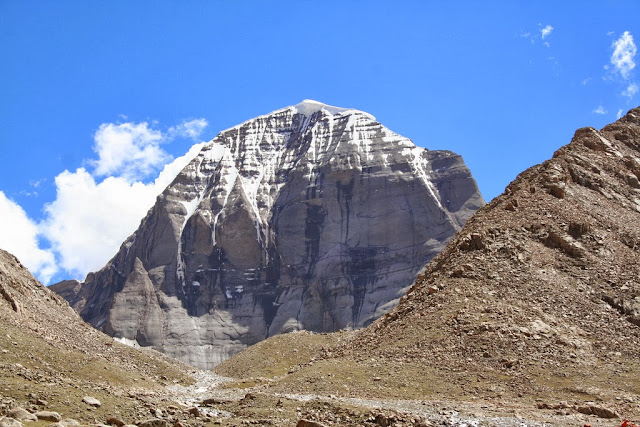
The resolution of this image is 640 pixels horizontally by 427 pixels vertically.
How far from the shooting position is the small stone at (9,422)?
30078mm

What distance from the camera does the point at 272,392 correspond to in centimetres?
5725

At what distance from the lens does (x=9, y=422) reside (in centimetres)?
3064

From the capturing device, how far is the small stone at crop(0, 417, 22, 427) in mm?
30078

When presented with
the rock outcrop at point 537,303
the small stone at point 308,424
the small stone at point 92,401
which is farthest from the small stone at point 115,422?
the rock outcrop at point 537,303

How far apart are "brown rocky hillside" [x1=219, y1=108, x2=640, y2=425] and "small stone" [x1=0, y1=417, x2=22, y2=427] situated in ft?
86.5

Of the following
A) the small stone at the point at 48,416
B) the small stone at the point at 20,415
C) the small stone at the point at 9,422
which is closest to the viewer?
the small stone at the point at 9,422

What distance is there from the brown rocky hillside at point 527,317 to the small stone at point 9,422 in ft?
86.5

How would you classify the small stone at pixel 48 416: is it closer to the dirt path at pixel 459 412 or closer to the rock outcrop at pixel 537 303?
the dirt path at pixel 459 412

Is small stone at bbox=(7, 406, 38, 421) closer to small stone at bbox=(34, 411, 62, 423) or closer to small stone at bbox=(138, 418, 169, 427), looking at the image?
small stone at bbox=(34, 411, 62, 423)

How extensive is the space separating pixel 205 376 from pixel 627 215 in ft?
133

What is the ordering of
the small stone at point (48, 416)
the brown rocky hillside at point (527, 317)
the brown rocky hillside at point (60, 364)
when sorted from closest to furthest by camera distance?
1. the small stone at point (48, 416)
2. the brown rocky hillside at point (60, 364)
3. the brown rocky hillside at point (527, 317)

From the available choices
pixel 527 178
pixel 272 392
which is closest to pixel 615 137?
pixel 527 178

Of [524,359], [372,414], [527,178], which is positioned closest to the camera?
[372,414]

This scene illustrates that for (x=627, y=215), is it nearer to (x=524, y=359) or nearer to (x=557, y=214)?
(x=557, y=214)
